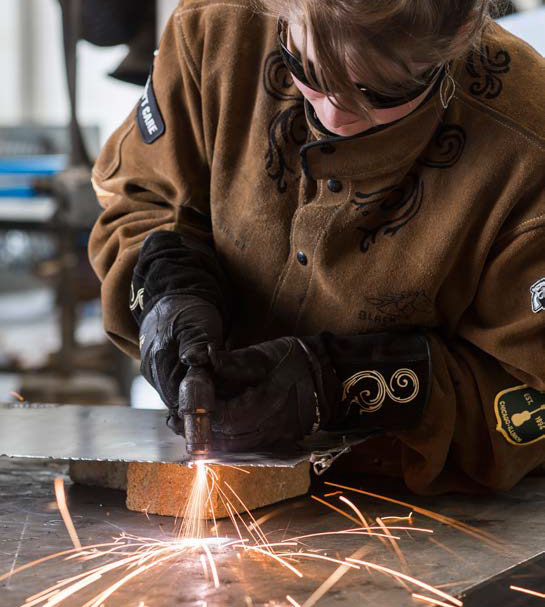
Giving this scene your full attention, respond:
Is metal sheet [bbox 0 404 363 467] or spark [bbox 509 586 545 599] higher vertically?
metal sheet [bbox 0 404 363 467]

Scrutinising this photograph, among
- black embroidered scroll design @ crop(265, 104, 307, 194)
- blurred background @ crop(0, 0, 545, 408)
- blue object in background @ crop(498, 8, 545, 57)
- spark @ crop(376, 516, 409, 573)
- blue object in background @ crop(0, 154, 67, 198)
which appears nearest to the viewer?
spark @ crop(376, 516, 409, 573)

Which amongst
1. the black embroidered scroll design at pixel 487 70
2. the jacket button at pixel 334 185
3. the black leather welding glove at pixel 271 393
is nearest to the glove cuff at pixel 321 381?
the black leather welding glove at pixel 271 393

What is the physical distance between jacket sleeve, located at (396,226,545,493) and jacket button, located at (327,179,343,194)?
0.82 ft

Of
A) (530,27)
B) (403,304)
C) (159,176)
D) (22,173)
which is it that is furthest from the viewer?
(22,173)

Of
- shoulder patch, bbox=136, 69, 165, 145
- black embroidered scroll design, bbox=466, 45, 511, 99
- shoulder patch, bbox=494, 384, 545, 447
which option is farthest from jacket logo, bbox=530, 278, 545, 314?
shoulder patch, bbox=136, 69, 165, 145

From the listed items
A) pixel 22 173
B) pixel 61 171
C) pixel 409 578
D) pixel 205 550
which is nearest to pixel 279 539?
pixel 205 550

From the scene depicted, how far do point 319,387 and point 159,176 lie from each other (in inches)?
20.3

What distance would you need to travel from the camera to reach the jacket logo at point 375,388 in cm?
140

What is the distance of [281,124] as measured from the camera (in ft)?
4.84

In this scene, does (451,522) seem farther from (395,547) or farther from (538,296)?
(538,296)

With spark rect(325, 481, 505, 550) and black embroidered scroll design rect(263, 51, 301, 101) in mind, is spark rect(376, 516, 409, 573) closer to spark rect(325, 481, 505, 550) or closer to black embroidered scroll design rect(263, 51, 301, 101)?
spark rect(325, 481, 505, 550)

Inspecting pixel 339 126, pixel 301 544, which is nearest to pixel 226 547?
pixel 301 544

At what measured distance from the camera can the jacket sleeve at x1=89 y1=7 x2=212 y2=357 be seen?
159 cm

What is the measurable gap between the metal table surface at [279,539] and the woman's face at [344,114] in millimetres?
553
